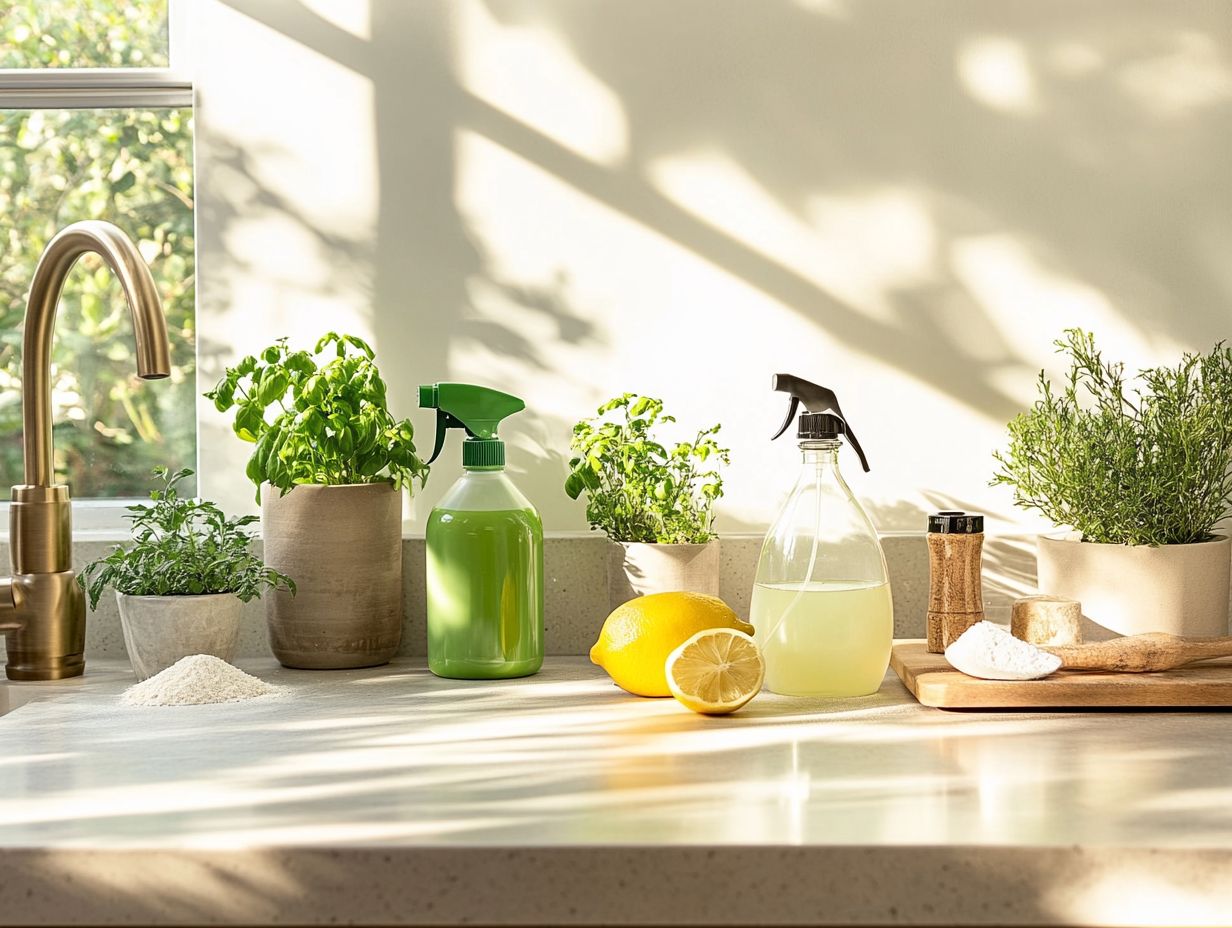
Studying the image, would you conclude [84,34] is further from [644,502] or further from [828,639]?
[828,639]

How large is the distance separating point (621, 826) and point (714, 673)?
0.34m

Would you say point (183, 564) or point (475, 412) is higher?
point (475, 412)

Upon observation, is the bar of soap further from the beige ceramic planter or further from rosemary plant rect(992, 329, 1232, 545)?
the beige ceramic planter

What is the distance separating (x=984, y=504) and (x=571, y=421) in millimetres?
499

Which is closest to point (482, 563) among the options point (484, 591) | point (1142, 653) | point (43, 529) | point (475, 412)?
point (484, 591)

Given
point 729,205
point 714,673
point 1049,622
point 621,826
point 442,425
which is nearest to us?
point 621,826

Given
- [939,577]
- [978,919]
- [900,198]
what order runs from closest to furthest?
[978,919] < [939,577] < [900,198]

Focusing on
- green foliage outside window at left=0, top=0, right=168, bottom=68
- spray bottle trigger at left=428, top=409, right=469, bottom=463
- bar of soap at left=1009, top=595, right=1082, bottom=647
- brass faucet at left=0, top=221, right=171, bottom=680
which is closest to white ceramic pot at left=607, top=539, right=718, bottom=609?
spray bottle trigger at left=428, top=409, right=469, bottom=463

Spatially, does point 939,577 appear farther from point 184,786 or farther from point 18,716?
point 18,716

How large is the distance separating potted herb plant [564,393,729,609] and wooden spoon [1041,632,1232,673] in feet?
1.23

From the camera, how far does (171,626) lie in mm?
1226

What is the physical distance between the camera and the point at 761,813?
787mm

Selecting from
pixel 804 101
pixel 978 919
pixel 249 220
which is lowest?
pixel 978 919

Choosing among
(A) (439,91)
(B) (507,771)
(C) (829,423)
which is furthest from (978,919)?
(A) (439,91)
